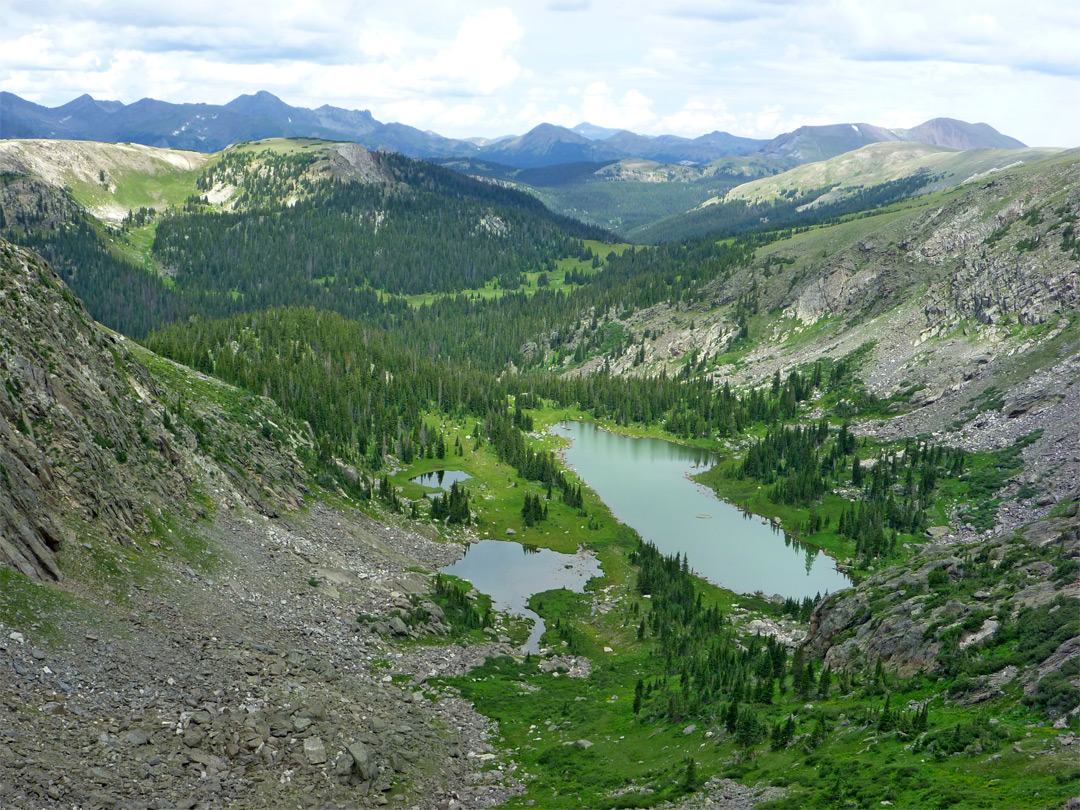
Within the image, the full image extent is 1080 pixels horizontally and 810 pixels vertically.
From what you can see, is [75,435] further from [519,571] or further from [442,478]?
[442,478]

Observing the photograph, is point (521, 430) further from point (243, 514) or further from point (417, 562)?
point (243, 514)

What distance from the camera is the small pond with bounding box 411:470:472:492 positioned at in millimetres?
117000

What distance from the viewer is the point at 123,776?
31.4 m

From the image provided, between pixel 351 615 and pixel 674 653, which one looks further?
pixel 674 653

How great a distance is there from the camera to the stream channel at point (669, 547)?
8788 centimetres

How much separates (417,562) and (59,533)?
42.6m

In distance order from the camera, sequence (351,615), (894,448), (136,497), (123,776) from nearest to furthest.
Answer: (123,776)
(136,497)
(351,615)
(894,448)

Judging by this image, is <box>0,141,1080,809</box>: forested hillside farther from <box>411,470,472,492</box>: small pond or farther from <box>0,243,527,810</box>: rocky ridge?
<box>411,470,472,492</box>: small pond

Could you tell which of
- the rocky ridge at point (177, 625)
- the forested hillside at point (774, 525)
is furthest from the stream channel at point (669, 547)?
the rocky ridge at point (177, 625)

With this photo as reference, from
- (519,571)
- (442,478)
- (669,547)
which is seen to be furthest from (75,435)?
(669,547)

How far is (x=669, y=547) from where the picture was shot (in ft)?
340

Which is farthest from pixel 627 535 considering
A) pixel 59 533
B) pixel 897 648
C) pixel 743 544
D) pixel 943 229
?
pixel 943 229

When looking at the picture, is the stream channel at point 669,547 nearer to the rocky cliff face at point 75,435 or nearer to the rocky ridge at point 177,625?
the rocky ridge at point 177,625

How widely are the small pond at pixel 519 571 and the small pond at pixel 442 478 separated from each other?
811 inches
